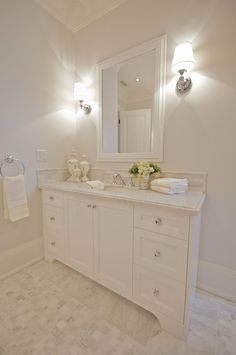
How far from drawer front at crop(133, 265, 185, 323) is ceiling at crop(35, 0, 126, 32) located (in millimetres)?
2486

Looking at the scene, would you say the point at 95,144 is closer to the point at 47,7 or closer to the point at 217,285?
the point at 47,7

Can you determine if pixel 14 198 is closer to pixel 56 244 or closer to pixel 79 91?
pixel 56 244

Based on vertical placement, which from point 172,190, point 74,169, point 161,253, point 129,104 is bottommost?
point 161,253

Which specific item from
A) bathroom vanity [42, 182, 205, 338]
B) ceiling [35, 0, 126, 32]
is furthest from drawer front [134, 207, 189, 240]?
ceiling [35, 0, 126, 32]

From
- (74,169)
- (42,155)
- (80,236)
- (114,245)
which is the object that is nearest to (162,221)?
(114,245)

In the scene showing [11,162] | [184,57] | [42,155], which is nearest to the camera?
[184,57]

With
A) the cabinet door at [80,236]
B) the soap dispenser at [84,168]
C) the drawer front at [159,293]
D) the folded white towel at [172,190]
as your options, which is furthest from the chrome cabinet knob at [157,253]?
the soap dispenser at [84,168]

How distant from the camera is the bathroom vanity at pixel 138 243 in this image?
100 centimetres

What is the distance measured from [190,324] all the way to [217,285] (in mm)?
418

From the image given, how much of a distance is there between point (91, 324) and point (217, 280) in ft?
3.45

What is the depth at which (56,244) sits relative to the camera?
1.76 m

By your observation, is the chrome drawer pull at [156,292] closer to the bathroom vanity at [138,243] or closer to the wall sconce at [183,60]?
the bathroom vanity at [138,243]

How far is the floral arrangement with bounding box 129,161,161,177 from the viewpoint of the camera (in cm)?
148

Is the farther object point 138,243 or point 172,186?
point 172,186
